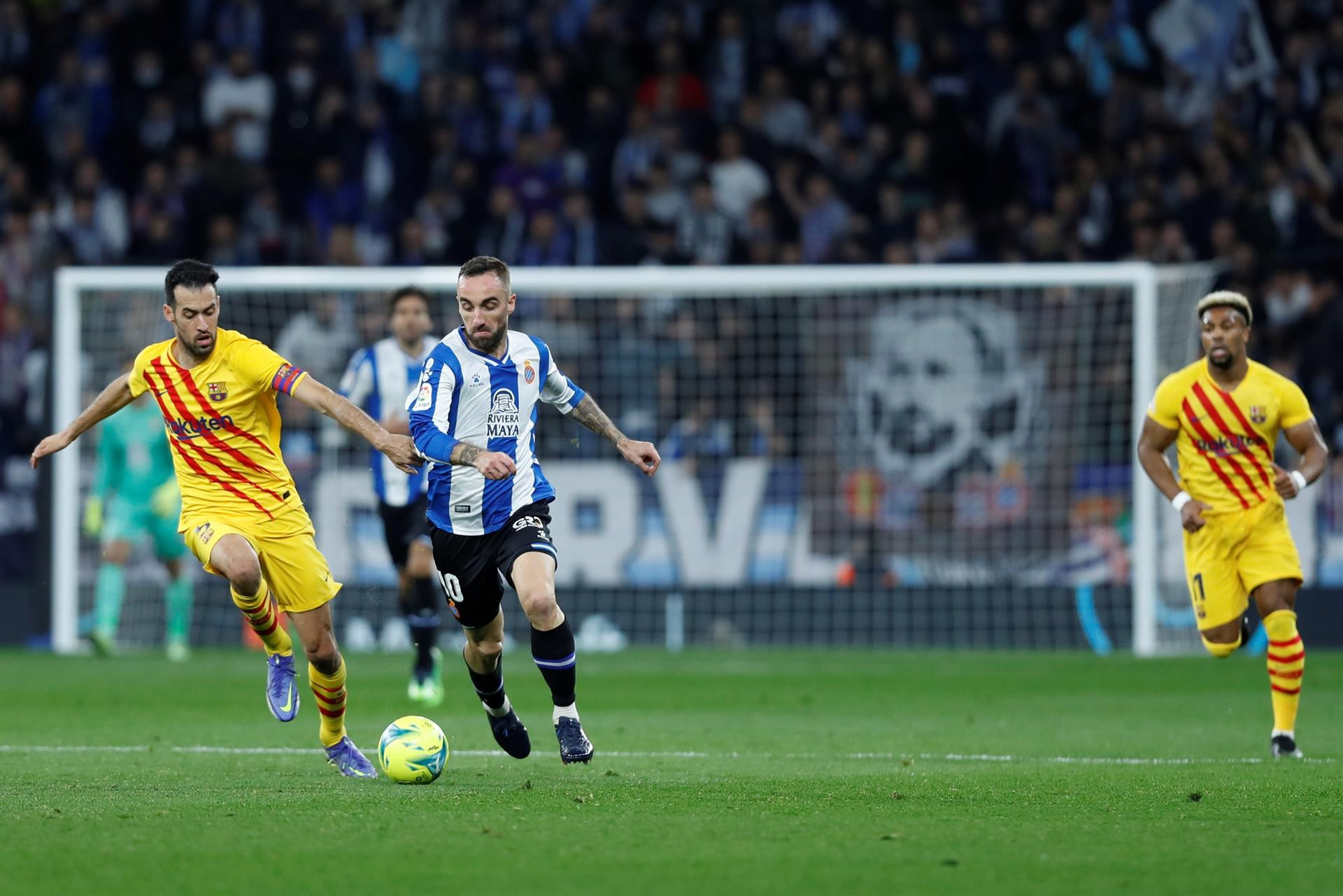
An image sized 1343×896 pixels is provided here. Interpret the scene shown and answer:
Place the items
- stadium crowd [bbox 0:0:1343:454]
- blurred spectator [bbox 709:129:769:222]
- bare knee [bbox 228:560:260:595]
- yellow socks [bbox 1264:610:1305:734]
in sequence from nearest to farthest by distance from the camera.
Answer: bare knee [bbox 228:560:260:595], yellow socks [bbox 1264:610:1305:734], stadium crowd [bbox 0:0:1343:454], blurred spectator [bbox 709:129:769:222]

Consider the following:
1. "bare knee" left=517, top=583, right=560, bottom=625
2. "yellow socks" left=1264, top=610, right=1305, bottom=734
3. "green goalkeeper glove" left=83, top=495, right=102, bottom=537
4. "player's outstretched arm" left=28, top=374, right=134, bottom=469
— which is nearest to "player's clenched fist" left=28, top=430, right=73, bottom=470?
"player's outstretched arm" left=28, top=374, right=134, bottom=469

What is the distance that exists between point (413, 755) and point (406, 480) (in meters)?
4.56

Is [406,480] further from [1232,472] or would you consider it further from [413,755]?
[1232,472]

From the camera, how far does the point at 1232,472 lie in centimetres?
992

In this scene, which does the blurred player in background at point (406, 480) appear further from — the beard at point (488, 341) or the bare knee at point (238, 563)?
the bare knee at point (238, 563)

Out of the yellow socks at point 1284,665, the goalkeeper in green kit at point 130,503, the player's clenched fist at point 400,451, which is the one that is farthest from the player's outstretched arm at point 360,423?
the goalkeeper in green kit at point 130,503

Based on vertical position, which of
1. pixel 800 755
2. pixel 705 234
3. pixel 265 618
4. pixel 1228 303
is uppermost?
pixel 705 234

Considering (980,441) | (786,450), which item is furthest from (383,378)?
(980,441)

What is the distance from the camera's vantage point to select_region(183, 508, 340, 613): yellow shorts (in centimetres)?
809

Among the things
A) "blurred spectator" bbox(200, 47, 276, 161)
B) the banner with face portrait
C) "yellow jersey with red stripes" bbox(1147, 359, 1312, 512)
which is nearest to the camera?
"yellow jersey with red stripes" bbox(1147, 359, 1312, 512)

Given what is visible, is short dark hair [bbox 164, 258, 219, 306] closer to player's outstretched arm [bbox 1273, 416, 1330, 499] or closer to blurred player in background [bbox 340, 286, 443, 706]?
blurred player in background [bbox 340, 286, 443, 706]

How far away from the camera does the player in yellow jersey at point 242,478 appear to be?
26.2ft

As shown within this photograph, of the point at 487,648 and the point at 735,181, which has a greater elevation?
the point at 735,181

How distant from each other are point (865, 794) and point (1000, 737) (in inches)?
114
